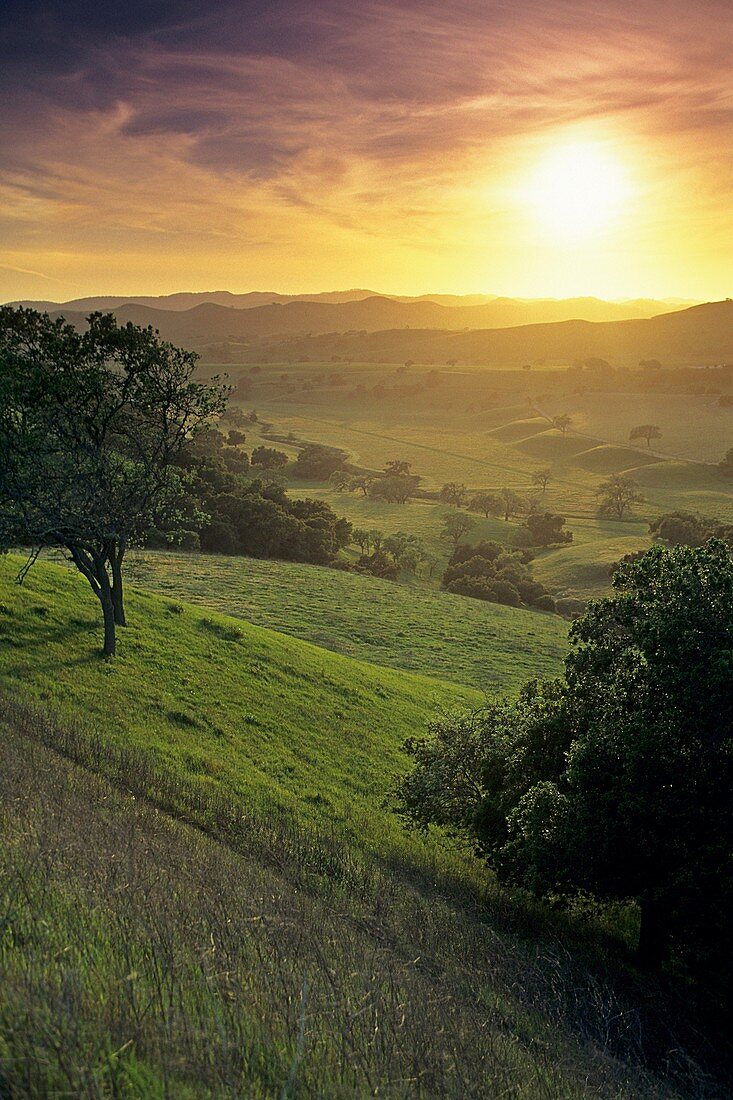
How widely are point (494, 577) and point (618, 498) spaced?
2007 inches

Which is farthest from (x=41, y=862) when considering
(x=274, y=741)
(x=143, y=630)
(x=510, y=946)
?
(x=143, y=630)

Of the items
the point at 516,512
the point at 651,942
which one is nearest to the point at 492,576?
the point at 516,512

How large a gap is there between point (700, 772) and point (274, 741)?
1635 cm

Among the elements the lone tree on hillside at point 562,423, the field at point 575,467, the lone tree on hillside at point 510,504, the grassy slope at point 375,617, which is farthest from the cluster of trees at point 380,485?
the lone tree on hillside at point 562,423

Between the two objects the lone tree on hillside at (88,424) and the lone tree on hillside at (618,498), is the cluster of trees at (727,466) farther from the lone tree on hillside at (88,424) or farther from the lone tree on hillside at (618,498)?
the lone tree on hillside at (88,424)

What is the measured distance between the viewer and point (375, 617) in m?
54.0

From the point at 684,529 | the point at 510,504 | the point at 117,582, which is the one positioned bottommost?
the point at 117,582

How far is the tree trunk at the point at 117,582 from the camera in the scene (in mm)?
27047

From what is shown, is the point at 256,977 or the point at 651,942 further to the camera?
the point at 651,942

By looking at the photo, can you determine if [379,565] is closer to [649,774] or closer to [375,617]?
[375,617]

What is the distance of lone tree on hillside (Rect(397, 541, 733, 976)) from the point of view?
1241 centimetres

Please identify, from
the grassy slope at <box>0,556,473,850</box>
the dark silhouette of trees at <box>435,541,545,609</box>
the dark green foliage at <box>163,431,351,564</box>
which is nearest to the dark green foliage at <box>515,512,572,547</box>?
the dark silhouette of trees at <box>435,541,545,609</box>

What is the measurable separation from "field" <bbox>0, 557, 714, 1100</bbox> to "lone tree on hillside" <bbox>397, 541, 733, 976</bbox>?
1.64m

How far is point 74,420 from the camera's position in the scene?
23.8m
